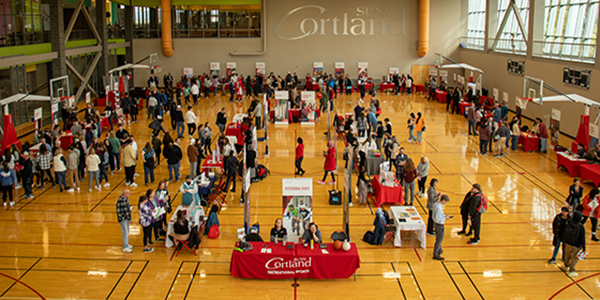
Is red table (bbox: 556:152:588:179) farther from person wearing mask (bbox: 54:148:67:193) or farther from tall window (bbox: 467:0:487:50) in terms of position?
tall window (bbox: 467:0:487:50)

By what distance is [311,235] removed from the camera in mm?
10750

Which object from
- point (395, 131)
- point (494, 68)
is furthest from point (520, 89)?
point (395, 131)

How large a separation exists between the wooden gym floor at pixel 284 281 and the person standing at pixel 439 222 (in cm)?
30

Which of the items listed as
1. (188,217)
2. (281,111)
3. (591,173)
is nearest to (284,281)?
(188,217)

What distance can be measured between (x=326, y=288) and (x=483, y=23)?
30.6 metres

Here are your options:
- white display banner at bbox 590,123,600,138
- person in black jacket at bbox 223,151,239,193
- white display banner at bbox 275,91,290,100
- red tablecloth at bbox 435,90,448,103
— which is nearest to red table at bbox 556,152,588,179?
white display banner at bbox 590,123,600,138

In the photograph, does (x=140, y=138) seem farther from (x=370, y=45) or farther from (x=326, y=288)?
(x=370, y=45)

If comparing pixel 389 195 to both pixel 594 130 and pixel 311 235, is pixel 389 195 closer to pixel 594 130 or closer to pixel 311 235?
pixel 311 235

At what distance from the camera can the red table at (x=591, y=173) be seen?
15.4m

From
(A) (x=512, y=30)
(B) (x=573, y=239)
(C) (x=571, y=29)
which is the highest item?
(A) (x=512, y=30)

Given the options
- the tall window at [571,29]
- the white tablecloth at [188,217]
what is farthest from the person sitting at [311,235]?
the tall window at [571,29]

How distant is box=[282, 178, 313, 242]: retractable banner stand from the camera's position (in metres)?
11.4

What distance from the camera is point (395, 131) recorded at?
2420cm

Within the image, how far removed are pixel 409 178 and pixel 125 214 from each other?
7594mm
